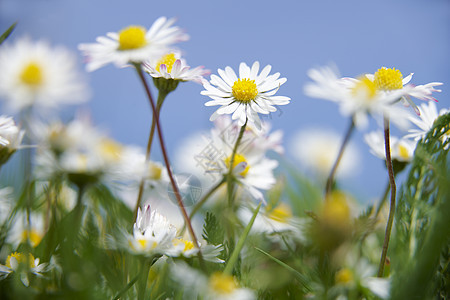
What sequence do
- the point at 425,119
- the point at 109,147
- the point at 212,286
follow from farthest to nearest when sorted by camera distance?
1. the point at 109,147
2. the point at 425,119
3. the point at 212,286

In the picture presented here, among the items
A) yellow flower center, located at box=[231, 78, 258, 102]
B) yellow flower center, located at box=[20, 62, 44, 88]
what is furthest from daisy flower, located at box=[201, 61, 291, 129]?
yellow flower center, located at box=[20, 62, 44, 88]

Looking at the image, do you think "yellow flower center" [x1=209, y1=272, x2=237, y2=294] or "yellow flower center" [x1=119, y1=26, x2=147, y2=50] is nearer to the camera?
"yellow flower center" [x1=209, y1=272, x2=237, y2=294]

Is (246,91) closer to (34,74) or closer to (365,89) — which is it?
(365,89)

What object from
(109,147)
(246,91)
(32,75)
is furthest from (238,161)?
(32,75)

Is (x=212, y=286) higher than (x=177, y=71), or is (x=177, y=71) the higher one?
(x=177, y=71)

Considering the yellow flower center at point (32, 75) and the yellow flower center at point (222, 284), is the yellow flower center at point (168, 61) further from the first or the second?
the yellow flower center at point (32, 75)

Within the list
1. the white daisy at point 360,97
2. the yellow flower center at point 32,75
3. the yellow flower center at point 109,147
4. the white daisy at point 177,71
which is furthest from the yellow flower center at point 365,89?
the yellow flower center at point 32,75

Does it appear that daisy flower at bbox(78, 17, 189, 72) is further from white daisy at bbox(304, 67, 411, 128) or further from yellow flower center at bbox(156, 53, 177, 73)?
white daisy at bbox(304, 67, 411, 128)

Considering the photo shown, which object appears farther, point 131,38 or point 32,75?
point 32,75
